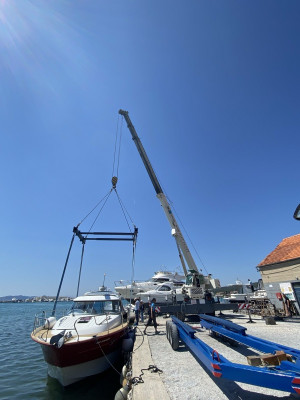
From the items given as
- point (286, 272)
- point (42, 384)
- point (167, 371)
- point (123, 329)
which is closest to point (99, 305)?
point (123, 329)

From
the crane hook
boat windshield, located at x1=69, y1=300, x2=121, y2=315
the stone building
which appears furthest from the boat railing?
the stone building

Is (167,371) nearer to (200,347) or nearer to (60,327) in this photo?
(200,347)

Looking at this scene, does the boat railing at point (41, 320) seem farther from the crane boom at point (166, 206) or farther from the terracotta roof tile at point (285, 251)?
the terracotta roof tile at point (285, 251)

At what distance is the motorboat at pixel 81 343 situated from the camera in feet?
23.0

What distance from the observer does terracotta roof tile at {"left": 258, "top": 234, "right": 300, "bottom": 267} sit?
16422 millimetres

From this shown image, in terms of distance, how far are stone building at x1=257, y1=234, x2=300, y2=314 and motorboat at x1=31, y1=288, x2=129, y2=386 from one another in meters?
12.6

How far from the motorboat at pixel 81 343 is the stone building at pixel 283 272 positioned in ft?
41.5

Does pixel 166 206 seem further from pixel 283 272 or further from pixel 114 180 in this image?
pixel 283 272

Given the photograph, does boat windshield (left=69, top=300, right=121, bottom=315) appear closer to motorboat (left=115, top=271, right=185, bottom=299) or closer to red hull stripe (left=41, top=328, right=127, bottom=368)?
red hull stripe (left=41, top=328, right=127, bottom=368)

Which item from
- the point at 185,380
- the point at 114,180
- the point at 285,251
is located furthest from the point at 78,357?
the point at 285,251

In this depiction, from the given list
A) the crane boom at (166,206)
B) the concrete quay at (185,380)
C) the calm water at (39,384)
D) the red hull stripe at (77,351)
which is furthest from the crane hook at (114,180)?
the concrete quay at (185,380)

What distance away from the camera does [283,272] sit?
54.6 ft

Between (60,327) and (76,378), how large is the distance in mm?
2071

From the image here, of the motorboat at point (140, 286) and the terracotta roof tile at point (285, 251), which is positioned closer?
the terracotta roof tile at point (285, 251)
